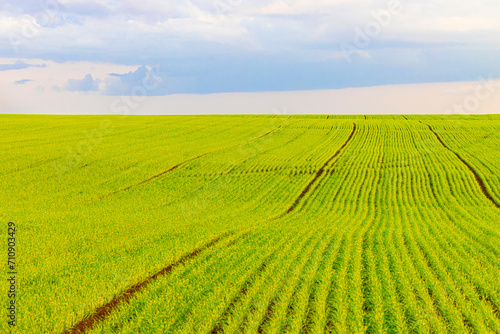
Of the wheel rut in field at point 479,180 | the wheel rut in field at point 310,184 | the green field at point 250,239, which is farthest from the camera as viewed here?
the wheel rut in field at point 479,180

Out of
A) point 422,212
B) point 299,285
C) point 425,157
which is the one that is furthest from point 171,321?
point 425,157

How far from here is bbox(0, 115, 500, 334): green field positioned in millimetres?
8789

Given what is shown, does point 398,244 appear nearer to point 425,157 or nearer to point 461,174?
point 461,174

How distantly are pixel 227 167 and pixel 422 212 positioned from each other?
18218 mm

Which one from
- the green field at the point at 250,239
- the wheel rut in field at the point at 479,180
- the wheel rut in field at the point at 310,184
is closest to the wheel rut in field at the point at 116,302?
the green field at the point at 250,239

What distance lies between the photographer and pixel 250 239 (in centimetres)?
1558

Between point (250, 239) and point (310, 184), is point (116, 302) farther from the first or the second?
point (310, 184)

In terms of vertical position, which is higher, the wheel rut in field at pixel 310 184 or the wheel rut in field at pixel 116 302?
the wheel rut in field at pixel 116 302

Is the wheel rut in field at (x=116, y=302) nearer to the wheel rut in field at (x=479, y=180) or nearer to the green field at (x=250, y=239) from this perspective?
the green field at (x=250, y=239)

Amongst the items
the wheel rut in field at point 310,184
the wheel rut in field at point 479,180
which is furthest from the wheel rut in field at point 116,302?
the wheel rut in field at point 479,180

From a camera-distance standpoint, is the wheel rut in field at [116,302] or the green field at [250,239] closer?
the wheel rut in field at [116,302]

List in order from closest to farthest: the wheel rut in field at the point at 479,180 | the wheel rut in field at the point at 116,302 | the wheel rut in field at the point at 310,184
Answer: the wheel rut in field at the point at 116,302 → the wheel rut in field at the point at 310,184 → the wheel rut in field at the point at 479,180

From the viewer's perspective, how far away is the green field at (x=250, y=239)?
879cm

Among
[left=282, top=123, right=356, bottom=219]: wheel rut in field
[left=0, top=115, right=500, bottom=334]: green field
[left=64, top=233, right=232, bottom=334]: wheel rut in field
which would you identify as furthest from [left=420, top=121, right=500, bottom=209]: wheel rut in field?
[left=64, top=233, right=232, bottom=334]: wheel rut in field
